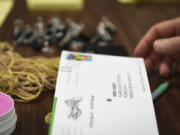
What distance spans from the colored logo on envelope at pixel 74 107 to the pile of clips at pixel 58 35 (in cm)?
33

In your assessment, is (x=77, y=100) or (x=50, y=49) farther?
(x=50, y=49)

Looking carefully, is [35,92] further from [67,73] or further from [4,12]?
[4,12]

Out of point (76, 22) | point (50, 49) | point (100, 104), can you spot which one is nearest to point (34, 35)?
point (50, 49)

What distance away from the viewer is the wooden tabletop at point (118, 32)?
0.54 m

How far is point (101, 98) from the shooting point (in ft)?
1.70

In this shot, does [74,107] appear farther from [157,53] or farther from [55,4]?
[55,4]

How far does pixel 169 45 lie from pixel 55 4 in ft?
2.25

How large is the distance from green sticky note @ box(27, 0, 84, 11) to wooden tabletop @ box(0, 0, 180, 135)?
0.03 m

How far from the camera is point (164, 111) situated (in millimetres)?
596

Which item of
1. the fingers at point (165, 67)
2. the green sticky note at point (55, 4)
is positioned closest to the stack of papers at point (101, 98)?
the fingers at point (165, 67)

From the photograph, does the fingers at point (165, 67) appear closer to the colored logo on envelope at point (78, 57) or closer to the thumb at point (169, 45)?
the thumb at point (169, 45)

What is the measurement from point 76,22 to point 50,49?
0.22 m

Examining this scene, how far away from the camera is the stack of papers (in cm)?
46

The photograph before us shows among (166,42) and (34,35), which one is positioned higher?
(166,42)
